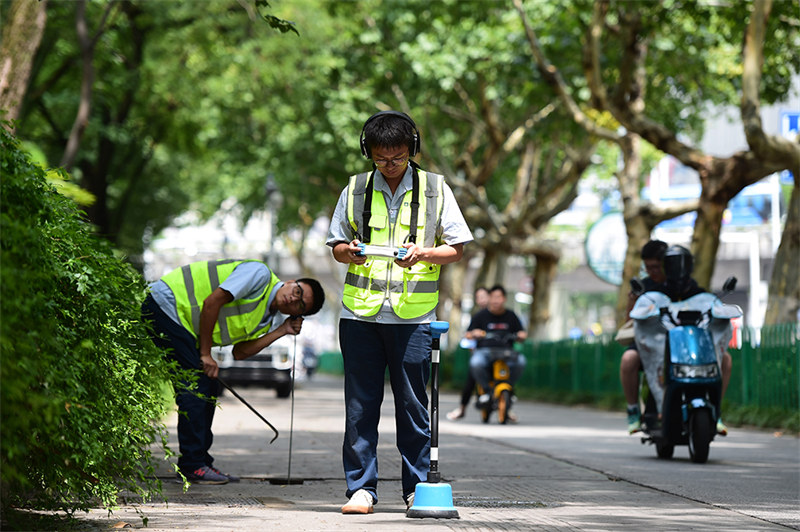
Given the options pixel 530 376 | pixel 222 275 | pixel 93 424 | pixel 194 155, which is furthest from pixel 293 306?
pixel 194 155

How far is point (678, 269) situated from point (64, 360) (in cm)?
641

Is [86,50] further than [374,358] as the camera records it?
Yes

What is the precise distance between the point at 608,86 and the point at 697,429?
51.9ft

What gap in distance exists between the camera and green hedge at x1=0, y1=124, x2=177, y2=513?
13.7 feet

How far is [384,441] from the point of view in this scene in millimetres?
12320

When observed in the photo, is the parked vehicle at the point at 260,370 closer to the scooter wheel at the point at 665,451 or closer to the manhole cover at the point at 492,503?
the scooter wheel at the point at 665,451

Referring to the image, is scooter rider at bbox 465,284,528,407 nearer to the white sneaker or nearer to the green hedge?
the white sneaker

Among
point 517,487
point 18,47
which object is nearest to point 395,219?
point 517,487

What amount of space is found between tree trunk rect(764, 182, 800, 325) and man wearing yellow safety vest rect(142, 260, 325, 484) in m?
11.4


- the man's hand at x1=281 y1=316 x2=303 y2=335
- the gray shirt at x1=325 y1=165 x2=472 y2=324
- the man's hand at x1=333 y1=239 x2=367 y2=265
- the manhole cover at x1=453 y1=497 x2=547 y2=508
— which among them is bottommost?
the manhole cover at x1=453 y1=497 x2=547 y2=508

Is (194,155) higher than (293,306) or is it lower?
higher

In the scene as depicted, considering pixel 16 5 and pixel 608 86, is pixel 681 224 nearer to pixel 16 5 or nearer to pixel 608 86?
pixel 608 86

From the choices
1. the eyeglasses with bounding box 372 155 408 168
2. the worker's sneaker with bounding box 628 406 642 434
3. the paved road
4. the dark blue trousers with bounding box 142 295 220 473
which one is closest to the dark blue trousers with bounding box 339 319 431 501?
the paved road

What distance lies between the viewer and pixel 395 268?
6406mm
